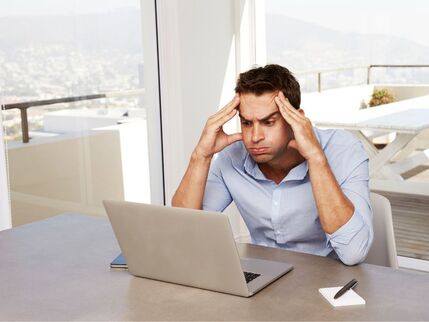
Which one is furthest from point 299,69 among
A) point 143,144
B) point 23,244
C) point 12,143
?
point 23,244

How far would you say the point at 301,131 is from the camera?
2.04m

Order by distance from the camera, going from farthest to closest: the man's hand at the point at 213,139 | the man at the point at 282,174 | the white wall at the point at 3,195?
the white wall at the point at 3,195, the man's hand at the point at 213,139, the man at the point at 282,174

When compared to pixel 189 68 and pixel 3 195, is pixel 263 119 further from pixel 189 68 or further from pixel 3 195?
pixel 189 68

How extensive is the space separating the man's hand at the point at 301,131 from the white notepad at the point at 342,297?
0.48 m

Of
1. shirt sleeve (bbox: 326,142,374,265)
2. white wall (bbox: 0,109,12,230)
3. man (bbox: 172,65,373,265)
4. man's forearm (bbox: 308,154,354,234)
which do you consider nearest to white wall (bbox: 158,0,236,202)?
white wall (bbox: 0,109,12,230)

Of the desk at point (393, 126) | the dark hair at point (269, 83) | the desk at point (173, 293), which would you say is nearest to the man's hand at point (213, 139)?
the dark hair at point (269, 83)

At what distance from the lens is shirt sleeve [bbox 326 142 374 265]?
1829mm

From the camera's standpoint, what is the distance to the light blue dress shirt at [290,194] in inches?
80.4

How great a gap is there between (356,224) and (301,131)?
32 centimetres

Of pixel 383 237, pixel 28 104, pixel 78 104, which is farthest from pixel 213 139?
pixel 78 104

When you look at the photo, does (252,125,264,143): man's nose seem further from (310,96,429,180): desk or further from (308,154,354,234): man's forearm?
(310,96,429,180): desk

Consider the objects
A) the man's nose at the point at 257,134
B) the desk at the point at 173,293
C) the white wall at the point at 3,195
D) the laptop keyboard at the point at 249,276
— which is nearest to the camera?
the desk at the point at 173,293

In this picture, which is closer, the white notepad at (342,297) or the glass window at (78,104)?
the white notepad at (342,297)

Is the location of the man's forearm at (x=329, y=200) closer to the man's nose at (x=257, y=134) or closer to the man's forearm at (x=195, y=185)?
the man's nose at (x=257, y=134)
